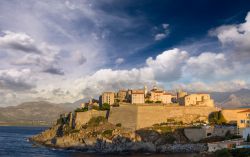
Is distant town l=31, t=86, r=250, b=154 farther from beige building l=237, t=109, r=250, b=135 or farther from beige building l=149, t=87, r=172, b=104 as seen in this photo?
beige building l=149, t=87, r=172, b=104

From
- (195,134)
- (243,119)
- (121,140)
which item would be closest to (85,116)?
(121,140)

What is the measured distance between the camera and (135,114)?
71625 mm

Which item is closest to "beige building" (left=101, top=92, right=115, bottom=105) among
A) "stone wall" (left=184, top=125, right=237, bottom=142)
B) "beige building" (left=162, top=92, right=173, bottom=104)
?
"beige building" (left=162, top=92, right=173, bottom=104)

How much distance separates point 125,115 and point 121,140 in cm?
896

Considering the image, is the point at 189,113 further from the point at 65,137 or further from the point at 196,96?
the point at 65,137

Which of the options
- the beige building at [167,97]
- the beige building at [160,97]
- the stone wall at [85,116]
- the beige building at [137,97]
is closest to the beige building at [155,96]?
the beige building at [160,97]

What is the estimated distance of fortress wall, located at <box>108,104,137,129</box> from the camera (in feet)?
235

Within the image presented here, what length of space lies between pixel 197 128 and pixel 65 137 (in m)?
25.7

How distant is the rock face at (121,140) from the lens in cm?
6261

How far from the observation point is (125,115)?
73.2 m

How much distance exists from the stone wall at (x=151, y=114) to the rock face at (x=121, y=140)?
2.01 meters

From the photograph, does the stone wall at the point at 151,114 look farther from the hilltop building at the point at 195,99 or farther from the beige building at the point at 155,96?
the beige building at the point at 155,96

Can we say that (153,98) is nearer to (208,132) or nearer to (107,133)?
(107,133)

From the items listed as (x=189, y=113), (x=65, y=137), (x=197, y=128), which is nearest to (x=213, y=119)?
(x=189, y=113)
